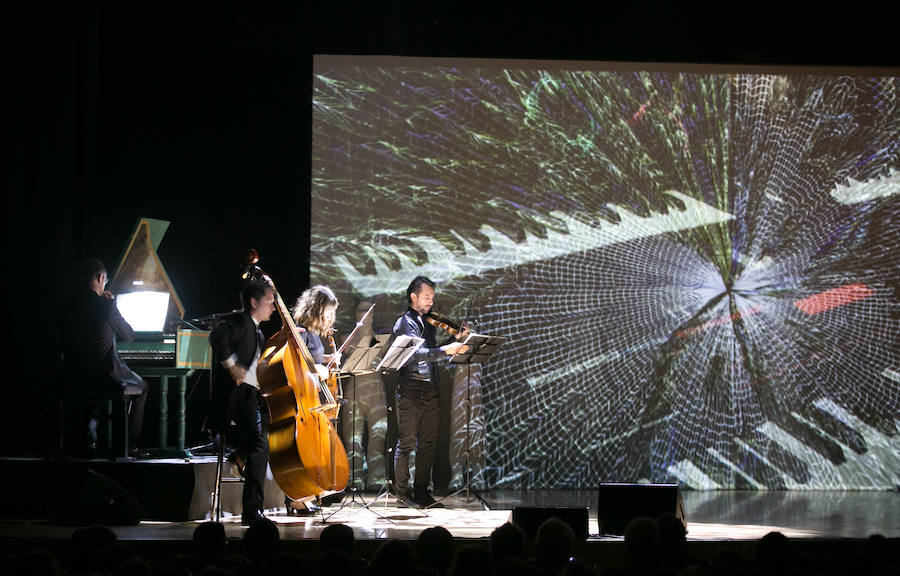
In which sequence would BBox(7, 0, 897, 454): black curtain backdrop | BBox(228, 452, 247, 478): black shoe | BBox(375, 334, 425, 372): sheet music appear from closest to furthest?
BBox(228, 452, 247, 478): black shoe, BBox(375, 334, 425, 372): sheet music, BBox(7, 0, 897, 454): black curtain backdrop

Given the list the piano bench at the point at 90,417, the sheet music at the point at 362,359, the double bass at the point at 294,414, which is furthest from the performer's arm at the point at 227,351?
the piano bench at the point at 90,417

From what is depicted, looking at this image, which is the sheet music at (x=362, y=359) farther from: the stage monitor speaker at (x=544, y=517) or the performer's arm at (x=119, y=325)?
the stage monitor speaker at (x=544, y=517)

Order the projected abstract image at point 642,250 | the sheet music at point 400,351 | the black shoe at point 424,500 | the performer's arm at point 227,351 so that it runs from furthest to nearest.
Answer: the projected abstract image at point 642,250 → the black shoe at point 424,500 → the sheet music at point 400,351 → the performer's arm at point 227,351

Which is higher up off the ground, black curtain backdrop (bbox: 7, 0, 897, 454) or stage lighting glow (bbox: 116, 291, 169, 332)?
black curtain backdrop (bbox: 7, 0, 897, 454)

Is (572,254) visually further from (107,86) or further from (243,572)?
(243,572)

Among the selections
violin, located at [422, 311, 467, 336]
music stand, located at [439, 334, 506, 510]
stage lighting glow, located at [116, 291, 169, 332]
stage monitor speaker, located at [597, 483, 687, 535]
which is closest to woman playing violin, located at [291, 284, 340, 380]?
violin, located at [422, 311, 467, 336]

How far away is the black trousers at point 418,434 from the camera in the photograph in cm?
680

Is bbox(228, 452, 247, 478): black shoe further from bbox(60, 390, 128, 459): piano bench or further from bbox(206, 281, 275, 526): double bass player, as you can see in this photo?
bbox(60, 390, 128, 459): piano bench

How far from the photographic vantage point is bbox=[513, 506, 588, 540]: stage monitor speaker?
4434 millimetres

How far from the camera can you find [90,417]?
623 centimetres

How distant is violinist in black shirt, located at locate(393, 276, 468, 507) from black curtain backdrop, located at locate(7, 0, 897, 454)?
3.35ft

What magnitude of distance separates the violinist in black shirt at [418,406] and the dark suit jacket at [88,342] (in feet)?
6.18

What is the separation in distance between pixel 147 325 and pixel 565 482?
3.74 m

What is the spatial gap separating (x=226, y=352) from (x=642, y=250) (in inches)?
165
